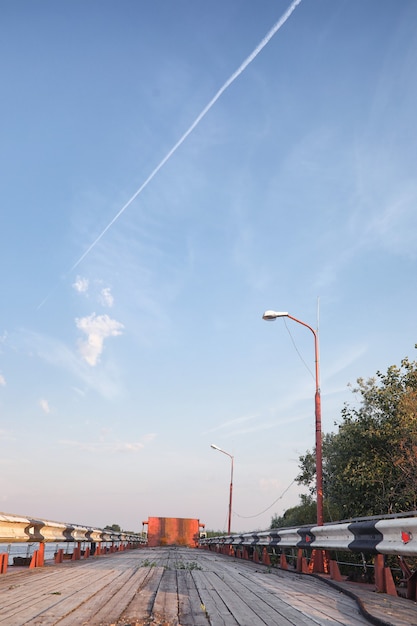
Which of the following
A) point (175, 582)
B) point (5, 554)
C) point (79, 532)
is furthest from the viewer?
point (79, 532)

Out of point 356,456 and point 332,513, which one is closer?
point 356,456

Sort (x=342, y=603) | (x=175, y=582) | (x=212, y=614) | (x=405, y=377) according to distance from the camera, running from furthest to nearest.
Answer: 1. (x=405, y=377)
2. (x=175, y=582)
3. (x=342, y=603)
4. (x=212, y=614)

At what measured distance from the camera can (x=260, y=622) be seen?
4457mm

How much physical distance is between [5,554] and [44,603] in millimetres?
3852

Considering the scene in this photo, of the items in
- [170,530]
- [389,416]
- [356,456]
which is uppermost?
[389,416]

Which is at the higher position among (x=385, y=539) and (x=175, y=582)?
(x=385, y=539)

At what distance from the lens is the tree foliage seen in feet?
64.6

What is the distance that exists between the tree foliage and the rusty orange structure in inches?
968

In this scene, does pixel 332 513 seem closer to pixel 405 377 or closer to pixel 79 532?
pixel 405 377

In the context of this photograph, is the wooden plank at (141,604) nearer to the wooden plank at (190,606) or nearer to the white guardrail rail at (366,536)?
the wooden plank at (190,606)

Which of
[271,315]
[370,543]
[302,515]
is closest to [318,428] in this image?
[271,315]

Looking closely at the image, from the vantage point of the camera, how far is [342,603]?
6016mm

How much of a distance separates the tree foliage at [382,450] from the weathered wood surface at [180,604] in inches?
510

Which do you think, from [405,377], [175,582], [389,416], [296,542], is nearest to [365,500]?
[389,416]
